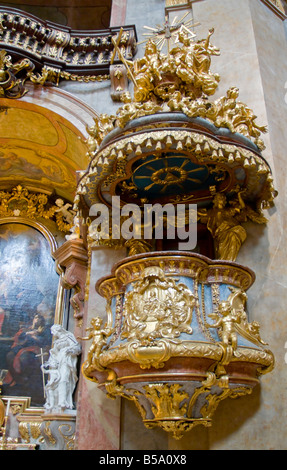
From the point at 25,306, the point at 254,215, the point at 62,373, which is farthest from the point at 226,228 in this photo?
the point at 25,306

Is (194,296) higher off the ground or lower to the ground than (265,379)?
higher

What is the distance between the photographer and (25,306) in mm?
7746

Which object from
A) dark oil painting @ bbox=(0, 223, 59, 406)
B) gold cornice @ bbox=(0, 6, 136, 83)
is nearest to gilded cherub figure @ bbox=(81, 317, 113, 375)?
dark oil painting @ bbox=(0, 223, 59, 406)

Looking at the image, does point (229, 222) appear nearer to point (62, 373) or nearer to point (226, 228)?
point (226, 228)

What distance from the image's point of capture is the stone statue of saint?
5656 mm

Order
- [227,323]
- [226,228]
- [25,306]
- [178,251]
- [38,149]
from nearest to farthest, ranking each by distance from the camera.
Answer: [227,323] < [178,251] < [226,228] < [38,149] < [25,306]

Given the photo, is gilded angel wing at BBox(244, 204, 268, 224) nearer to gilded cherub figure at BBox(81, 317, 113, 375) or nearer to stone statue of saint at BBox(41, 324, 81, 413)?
gilded cherub figure at BBox(81, 317, 113, 375)

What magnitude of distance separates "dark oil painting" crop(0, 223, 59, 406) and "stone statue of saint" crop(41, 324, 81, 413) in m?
1.42

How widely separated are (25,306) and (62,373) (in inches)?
88.8

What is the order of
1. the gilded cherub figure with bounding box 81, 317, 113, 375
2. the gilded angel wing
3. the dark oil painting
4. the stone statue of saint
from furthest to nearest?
1. the dark oil painting
2. the stone statue of saint
3. the gilded angel wing
4. the gilded cherub figure with bounding box 81, 317, 113, 375

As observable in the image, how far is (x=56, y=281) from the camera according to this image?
7.93 metres

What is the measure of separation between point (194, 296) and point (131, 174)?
1495mm
